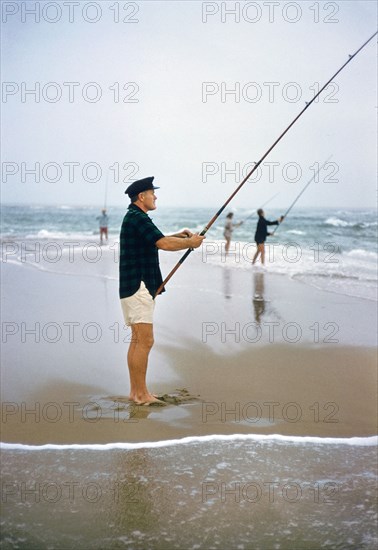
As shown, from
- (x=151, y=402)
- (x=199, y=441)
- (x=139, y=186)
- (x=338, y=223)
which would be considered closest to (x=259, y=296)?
(x=151, y=402)

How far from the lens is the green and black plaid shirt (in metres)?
2.24

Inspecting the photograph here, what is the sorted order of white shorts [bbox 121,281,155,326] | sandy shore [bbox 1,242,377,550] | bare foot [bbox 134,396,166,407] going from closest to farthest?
sandy shore [bbox 1,242,377,550] < white shorts [bbox 121,281,155,326] < bare foot [bbox 134,396,166,407]

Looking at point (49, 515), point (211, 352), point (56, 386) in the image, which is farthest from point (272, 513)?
point (211, 352)

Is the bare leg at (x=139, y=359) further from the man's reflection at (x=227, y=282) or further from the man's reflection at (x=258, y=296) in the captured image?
the man's reflection at (x=227, y=282)

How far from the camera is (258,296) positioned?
5.98m

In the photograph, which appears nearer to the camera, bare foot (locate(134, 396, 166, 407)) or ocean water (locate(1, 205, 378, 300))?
bare foot (locate(134, 396, 166, 407))

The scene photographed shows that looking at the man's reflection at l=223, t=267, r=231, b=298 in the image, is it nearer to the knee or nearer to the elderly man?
the knee

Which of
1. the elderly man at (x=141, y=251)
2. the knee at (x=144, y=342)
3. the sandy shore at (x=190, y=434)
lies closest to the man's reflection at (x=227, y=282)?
the sandy shore at (x=190, y=434)

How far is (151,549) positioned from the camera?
162 centimetres

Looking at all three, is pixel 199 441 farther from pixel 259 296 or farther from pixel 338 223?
pixel 338 223

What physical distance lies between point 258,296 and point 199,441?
3.72 metres

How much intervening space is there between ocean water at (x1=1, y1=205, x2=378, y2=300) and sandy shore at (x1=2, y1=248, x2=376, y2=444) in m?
2.09

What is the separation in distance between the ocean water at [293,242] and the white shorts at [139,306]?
4.33 metres

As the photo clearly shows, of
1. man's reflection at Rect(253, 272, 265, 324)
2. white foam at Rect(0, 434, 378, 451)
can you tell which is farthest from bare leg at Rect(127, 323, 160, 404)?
man's reflection at Rect(253, 272, 265, 324)
